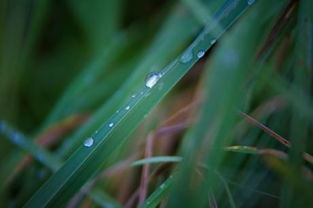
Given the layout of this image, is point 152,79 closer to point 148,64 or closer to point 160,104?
point 148,64

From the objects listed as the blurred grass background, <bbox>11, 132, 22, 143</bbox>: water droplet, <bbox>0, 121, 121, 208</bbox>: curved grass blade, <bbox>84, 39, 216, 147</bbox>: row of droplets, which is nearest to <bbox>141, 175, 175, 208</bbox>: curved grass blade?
the blurred grass background

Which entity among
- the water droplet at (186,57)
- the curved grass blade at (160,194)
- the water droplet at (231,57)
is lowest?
the curved grass blade at (160,194)

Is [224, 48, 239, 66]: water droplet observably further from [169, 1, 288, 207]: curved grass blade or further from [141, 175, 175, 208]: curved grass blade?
[141, 175, 175, 208]: curved grass blade

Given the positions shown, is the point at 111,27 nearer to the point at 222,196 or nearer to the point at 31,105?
the point at 31,105

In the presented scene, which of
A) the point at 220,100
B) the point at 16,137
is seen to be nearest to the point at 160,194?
the point at 220,100

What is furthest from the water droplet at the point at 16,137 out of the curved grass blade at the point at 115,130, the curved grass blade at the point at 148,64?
the curved grass blade at the point at 115,130

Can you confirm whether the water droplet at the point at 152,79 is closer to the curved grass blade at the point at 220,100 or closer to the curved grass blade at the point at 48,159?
the curved grass blade at the point at 220,100

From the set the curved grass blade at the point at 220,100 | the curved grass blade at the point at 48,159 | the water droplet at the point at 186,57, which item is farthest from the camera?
the curved grass blade at the point at 48,159

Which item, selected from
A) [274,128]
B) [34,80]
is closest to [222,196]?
[274,128]

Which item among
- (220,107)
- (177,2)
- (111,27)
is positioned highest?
(177,2)
